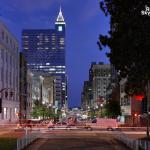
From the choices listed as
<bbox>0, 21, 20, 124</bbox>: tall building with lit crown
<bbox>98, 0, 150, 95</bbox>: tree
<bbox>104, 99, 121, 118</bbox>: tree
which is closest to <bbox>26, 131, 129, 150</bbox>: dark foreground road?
<bbox>98, 0, 150, 95</bbox>: tree

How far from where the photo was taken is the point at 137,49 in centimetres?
3891

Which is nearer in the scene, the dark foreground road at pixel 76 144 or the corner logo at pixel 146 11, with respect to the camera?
the corner logo at pixel 146 11

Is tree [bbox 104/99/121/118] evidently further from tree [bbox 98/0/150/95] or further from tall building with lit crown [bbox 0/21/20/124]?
tree [bbox 98/0/150/95]

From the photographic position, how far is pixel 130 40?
38156 mm

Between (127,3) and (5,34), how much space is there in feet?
353

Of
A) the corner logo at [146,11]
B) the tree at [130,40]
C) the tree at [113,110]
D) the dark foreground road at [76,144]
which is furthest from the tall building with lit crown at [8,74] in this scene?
the corner logo at [146,11]

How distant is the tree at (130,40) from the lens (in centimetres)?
3770

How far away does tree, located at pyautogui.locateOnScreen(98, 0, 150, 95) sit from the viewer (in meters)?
37.7

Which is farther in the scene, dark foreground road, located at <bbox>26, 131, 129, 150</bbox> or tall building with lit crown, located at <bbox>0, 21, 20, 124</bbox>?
tall building with lit crown, located at <bbox>0, 21, 20, 124</bbox>

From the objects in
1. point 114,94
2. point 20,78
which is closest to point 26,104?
point 20,78

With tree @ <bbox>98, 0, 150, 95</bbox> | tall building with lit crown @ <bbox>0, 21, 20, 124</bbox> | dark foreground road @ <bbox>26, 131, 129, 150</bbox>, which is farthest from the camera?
tall building with lit crown @ <bbox>0, 21, 20, 124</bbox>

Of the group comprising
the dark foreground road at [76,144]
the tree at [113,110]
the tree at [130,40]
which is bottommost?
the dark foreground road at [76,144]

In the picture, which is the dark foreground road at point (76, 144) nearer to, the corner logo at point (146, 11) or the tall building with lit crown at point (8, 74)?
the corner logo at point (146, 11)

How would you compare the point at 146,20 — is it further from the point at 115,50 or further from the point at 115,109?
the point at 115,109
